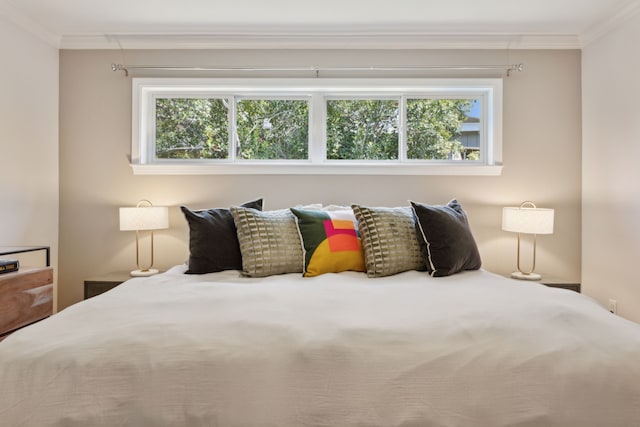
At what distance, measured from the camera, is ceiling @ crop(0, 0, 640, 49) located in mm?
2570

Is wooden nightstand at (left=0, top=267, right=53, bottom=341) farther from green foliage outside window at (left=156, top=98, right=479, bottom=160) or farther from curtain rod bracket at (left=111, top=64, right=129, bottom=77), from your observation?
curtain rod bracket at (left=111, top=64, right=129, bottom=77)

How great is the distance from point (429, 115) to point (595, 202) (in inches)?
56.0

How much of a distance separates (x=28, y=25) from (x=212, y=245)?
2.22m

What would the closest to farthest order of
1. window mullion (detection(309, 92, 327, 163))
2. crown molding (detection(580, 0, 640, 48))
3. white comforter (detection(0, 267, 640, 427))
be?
white comforter (detection(0, 267, 640, 427)), crown molding (detection(580, 0, 640, 48)), window mullion (detection(309, 92, 327, 163))

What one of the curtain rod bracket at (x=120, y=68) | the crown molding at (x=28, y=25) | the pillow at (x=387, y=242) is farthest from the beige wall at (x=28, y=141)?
the pillow at (x=387, y=242)

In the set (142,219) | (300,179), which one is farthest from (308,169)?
(142,219)

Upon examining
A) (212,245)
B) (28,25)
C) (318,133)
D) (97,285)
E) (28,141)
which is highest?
(28,25)

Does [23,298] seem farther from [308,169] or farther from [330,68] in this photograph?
[330,68]

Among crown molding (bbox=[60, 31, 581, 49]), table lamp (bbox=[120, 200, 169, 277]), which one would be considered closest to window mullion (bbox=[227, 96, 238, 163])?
crown molding (bbox=[60, 31, 581, 49])

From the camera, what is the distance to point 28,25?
2768 millimetres

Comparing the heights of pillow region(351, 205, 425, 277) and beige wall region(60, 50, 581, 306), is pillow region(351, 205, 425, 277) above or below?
below

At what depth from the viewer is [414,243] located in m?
2.16

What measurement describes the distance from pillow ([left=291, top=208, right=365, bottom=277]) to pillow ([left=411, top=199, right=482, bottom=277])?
37 centimetres

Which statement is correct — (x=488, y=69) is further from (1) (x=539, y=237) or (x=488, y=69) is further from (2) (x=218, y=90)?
(2) (x=218, y=90)
